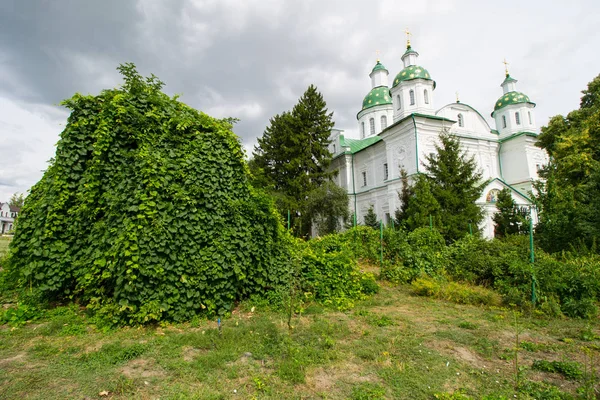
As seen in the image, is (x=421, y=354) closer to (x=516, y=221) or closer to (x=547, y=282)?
(x=547, y=282)

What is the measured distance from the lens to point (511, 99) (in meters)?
Result: 32.6

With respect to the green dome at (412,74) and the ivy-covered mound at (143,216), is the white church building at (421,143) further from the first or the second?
the ivy-covered mound at (143,216)

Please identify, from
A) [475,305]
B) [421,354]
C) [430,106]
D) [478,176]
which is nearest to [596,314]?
[475,305]

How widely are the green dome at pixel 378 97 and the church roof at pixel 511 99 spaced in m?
11.4

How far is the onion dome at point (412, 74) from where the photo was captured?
27.5 m

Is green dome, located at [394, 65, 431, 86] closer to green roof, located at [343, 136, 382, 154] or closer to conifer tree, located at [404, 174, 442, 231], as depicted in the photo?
green roof, located at [343, 136, 382, 154]

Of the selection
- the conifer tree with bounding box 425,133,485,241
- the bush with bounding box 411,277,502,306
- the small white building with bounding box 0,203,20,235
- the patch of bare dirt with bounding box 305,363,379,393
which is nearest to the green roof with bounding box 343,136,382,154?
the conifer tree with bounding box 425,133,485,241

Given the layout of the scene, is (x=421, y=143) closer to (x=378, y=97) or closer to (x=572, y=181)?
(x=572, y=181)

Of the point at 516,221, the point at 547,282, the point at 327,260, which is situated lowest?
the point at 547,282

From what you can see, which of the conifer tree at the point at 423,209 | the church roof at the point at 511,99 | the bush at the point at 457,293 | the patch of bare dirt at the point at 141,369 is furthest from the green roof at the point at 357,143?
the patch of bare dirt at the point at 141,369

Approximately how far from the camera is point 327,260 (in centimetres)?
671

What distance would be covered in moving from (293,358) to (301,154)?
24.1 metres

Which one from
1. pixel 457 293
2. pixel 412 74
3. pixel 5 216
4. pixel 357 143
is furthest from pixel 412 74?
pixel 5 216

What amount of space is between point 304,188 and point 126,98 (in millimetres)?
20929
